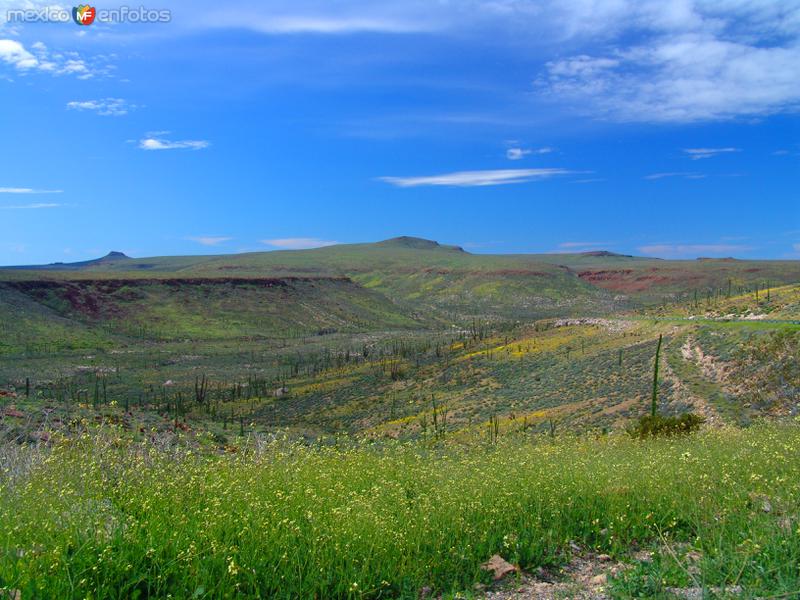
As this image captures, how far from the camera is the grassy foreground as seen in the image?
4.75 m

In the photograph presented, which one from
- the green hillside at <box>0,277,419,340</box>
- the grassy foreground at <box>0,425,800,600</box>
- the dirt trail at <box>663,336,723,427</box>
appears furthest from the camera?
the green hillside at <box>0,277,419,340</box>

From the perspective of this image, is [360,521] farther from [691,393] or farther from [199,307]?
[199,307]

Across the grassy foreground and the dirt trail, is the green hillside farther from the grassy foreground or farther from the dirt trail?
the grassy foreground

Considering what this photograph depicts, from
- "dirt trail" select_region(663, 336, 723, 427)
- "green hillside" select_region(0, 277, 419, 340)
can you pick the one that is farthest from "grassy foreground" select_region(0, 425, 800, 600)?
"green hillside" select_region(0, 277, 419, 340)

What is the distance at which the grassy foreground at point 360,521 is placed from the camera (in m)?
4.75

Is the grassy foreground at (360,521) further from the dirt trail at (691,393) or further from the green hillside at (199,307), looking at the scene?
the green hillside at (199,307)

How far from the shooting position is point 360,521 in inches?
227

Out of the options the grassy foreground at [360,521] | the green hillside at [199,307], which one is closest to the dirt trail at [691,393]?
the grassy foreground at [360,521]

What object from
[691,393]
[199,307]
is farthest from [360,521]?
[199,307]

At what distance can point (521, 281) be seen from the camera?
196m

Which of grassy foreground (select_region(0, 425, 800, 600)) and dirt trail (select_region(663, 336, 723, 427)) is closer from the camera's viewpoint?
grassy foreground (select_region(0, 425, 800, 600))

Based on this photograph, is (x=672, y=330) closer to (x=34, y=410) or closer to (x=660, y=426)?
(x=660, y=426)

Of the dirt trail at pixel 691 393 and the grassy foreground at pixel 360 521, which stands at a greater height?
the grassy foreground at pixel 360 521

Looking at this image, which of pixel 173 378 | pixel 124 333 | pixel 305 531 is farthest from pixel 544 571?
pixel 124 333
